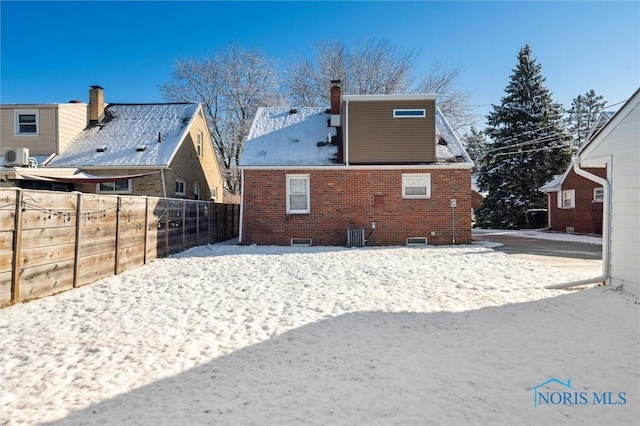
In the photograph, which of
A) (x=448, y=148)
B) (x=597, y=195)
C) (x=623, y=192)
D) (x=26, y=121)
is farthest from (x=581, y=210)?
(x=26, y=121)

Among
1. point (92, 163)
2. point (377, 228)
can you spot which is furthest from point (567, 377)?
point (92, 163)

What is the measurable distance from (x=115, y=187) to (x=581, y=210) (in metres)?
22.3

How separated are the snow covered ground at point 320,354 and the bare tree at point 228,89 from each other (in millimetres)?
24349

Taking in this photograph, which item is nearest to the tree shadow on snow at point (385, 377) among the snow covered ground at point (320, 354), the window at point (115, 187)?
the snow covered ground at point (320, 354)

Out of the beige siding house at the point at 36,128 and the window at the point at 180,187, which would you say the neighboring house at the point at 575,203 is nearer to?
the window at the point at 180,187

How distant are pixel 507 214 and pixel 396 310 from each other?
72.7ft

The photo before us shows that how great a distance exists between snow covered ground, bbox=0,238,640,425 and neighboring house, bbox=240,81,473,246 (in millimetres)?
6290

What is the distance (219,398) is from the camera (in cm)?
299

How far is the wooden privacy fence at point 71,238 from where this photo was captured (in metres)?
5.10

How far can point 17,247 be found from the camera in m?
5.11

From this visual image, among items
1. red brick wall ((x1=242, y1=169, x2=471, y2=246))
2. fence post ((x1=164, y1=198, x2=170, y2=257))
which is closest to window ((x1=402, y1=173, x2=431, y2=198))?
red brick wall ((x1=242, y1=169, x2=471, y2=246))

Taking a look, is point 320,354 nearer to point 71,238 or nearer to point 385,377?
point 385,377

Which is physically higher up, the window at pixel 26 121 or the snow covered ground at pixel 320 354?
the window at pixel 26 121

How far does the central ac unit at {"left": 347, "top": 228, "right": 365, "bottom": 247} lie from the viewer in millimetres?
12898
